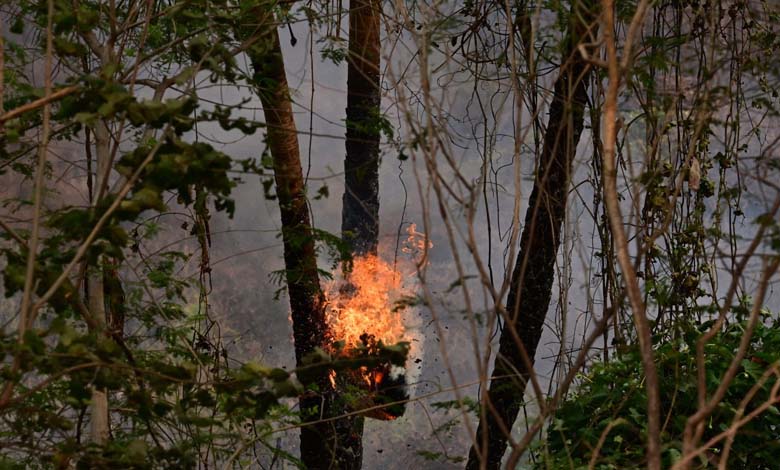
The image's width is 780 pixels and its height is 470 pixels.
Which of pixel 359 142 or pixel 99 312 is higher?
pixel 359 142

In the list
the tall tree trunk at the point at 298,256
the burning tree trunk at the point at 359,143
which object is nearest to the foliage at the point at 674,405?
the tall tree trunk at the point at 298,256

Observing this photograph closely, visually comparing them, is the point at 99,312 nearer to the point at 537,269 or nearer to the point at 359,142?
the point at 537,269

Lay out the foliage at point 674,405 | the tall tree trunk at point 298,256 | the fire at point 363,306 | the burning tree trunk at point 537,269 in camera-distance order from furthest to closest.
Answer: the fire at point 363,306 → the tall tree trunk at point 298,256 → the burning tree trunk at point 537,269 → the foliage at point 674,405

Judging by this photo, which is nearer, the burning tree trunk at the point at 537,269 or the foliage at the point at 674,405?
the foliage at the point at 674,405

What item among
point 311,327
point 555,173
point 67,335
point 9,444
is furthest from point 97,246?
point 311,327

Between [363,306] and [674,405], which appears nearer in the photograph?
[674,405]

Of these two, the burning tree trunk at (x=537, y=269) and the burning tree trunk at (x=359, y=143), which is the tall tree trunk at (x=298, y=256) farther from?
the burning tree trunk at (x=537, y=269)

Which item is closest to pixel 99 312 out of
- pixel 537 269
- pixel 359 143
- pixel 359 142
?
pixel 537 269

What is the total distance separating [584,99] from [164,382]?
85.9 inches

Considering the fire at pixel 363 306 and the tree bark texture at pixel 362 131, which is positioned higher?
the tree bark texture at pixel 362 131

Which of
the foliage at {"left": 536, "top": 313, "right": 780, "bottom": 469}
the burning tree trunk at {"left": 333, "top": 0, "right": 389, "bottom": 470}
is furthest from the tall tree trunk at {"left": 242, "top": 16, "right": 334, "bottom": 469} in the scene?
the foliage at {"left": 536, "top": 313, "right": 780, "bottom": 469}

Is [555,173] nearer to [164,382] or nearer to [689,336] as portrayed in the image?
[689,336]

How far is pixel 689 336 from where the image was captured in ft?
9.45

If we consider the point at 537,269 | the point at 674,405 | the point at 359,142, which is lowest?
the point at 674,405
